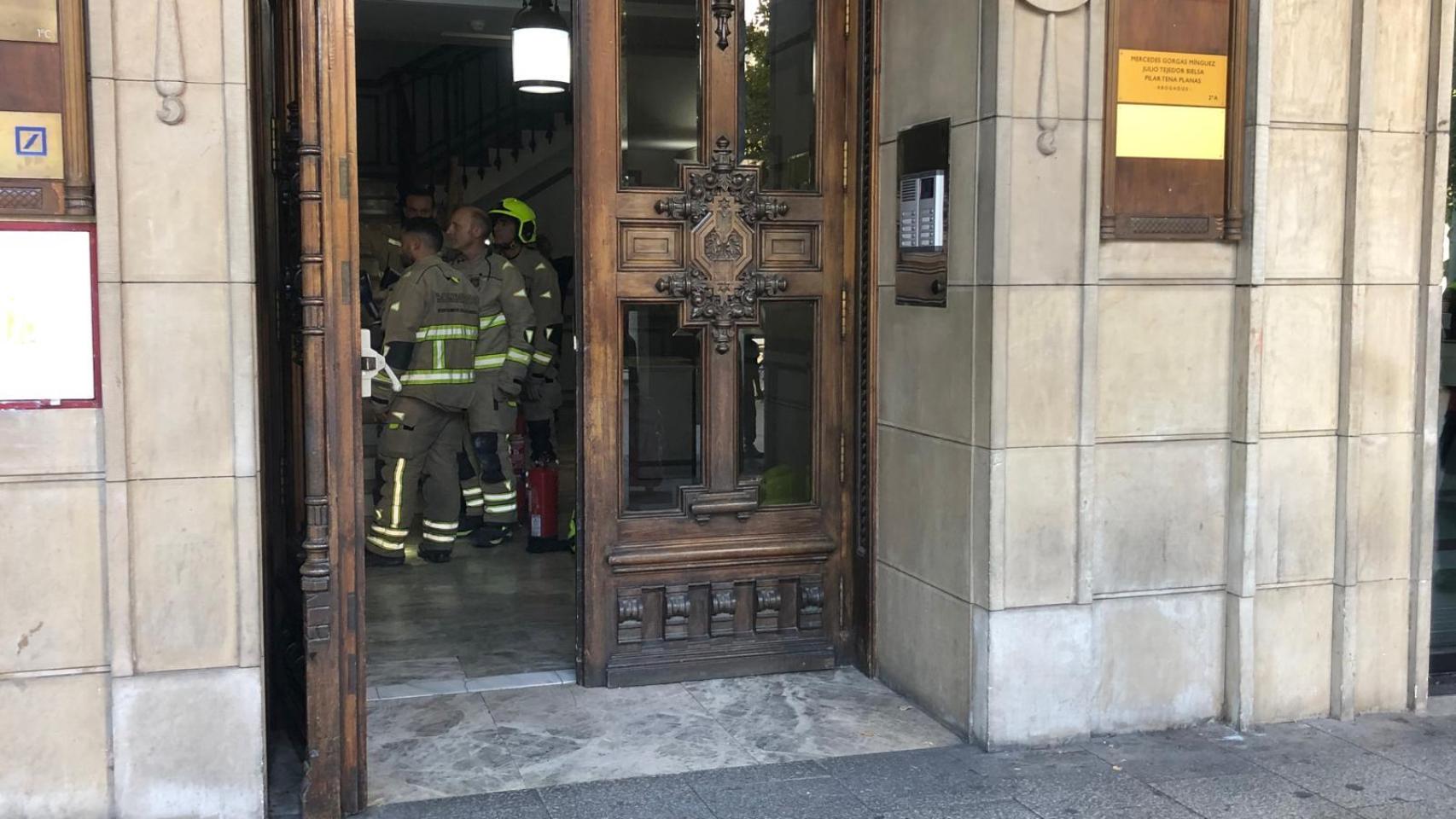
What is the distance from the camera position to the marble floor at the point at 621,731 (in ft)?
16.2

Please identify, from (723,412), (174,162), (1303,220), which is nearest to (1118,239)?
(1303,220)

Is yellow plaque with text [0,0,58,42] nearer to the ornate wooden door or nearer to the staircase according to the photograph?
the ornate wooden door

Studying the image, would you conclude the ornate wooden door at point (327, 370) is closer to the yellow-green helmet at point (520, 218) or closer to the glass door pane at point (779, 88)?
the glass door pane at point (779, 88)

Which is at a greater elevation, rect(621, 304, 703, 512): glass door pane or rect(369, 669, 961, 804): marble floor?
rect(621, 304, 703, 512): glass door pane

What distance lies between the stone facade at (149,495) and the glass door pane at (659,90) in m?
1.79

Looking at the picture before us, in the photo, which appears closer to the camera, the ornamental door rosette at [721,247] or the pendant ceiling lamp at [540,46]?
the ornamental door rosette at [721,247]

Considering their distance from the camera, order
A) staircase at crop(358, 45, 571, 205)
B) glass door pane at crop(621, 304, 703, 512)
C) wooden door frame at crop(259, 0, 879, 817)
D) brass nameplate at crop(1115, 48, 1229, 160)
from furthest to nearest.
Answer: staircase at crop(358, 45, 571, 205) → glass door pane at crop(621, 304, 703, 512) → brass nameplate at crop(1115, 48, 1229, 160) → wooden door frame at crop(259, 0, 879, 817)

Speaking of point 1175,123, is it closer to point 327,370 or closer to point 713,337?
point 713,337

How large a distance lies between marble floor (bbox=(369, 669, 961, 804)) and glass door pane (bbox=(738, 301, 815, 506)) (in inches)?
35.4

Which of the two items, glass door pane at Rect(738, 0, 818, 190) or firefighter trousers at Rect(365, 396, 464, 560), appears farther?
firefighter trousers at Rect(365, 396, 464, 560)

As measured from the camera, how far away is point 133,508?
427 centimetres

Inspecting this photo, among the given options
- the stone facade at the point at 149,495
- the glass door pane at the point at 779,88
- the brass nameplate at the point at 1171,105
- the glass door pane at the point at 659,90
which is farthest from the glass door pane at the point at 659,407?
the brass nameplate at the point at 1171,105

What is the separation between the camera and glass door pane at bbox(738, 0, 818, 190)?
5.77 metres

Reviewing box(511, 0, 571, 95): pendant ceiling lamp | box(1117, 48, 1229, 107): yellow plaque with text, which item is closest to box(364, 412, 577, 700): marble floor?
box(511, 0, 571, 95): pendant ceiling lamp
